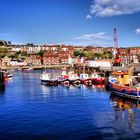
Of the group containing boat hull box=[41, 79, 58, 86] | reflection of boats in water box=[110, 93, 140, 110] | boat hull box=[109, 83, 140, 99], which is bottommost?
reflection of boats in water box=[110, 93, 140, 110]

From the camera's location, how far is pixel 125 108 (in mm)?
42750

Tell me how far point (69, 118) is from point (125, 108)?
8004 millimetres

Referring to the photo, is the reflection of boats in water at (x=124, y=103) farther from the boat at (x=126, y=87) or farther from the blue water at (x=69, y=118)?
the boat at (x=126, y=87)

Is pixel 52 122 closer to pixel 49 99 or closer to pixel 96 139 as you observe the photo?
pixel 96 139

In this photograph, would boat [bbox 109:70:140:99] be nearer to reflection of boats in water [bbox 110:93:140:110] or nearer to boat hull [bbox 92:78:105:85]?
reflection of boats in water [bbox 110:93:140:110]

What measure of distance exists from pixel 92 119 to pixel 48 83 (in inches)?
1791

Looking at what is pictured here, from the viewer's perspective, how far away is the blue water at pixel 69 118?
30.7 meters

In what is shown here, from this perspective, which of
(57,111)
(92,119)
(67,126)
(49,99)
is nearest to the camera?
(67,126)

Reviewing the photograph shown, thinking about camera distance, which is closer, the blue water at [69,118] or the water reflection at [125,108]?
the blue water at [69,118]

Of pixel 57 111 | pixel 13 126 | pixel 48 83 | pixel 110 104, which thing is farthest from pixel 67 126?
pixel 48 83

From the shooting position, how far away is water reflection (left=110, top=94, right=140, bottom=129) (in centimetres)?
3578

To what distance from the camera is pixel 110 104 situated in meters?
46.8

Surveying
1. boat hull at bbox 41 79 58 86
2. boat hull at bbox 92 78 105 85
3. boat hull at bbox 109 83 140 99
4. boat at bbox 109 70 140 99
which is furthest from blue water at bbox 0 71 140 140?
boat hull at bbox 41 79 58 86

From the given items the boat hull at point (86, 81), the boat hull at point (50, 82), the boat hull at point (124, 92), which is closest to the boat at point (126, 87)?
the boat hull at point (124, 92)
